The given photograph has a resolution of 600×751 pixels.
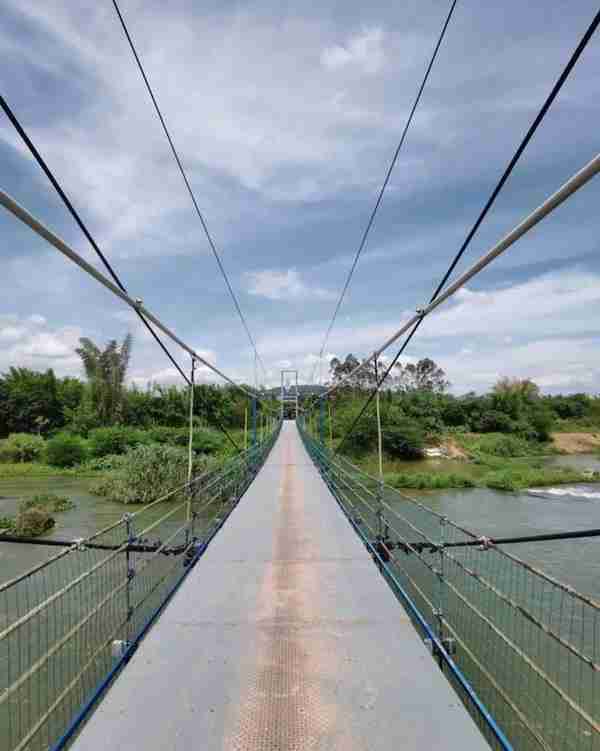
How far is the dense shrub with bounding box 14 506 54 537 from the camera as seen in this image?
33.9 ft

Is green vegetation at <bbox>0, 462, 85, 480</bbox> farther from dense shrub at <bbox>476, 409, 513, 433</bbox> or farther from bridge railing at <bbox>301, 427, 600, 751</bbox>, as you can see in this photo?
dense shrub at <bbox>476, 409, 513, 433</bbox>

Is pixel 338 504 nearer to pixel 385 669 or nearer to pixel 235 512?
pixel 235 512

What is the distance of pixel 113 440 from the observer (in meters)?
23.0

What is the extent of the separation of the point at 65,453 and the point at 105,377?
324 inches

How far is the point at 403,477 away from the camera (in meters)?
16.8

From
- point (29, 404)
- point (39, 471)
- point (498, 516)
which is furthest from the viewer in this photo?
point (29, 404)

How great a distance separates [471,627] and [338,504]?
6.52ft

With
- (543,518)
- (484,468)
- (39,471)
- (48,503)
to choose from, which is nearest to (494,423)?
(484,468)

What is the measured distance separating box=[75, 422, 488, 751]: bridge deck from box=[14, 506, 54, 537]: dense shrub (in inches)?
340

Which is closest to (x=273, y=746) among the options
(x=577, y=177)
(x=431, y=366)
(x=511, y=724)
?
(x=577, y=177)

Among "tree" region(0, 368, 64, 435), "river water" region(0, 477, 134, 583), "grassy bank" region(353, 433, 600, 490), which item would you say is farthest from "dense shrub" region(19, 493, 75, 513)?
"tree" region(0, 368, 64, 435)

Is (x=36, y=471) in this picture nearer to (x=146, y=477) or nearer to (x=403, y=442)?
(x=146, y=477)

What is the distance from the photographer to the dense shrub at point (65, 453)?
69.0 ft

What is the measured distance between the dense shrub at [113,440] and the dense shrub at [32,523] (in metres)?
11.5
